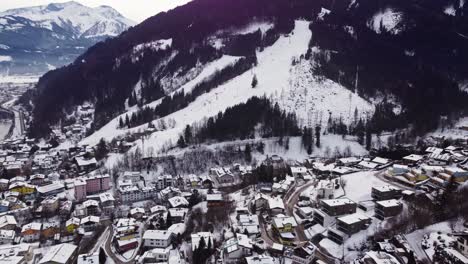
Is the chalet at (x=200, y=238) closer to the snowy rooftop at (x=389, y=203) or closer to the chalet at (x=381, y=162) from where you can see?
the snowy rooftop at (x=389, y=203)

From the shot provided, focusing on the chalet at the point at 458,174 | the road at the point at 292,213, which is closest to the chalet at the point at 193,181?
the road at the point at 292,213

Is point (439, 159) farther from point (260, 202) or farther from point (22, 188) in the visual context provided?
point (22, 188)

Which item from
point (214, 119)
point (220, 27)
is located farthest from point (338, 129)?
point (220, 27)

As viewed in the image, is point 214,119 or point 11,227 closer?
point 11,227

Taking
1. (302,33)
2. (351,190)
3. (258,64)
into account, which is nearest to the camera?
(351,190)

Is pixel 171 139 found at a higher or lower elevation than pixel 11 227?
higher

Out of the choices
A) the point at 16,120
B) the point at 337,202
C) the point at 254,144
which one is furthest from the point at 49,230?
the point at 16,120

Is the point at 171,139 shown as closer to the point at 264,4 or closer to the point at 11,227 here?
the point at 11,227

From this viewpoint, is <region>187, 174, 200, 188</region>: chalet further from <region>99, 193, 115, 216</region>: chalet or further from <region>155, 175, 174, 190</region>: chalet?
<region>99, 193, 115, 216</region>: chalet

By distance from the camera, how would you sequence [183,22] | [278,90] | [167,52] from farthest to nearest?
[183,22], [167,52], [278,90]
